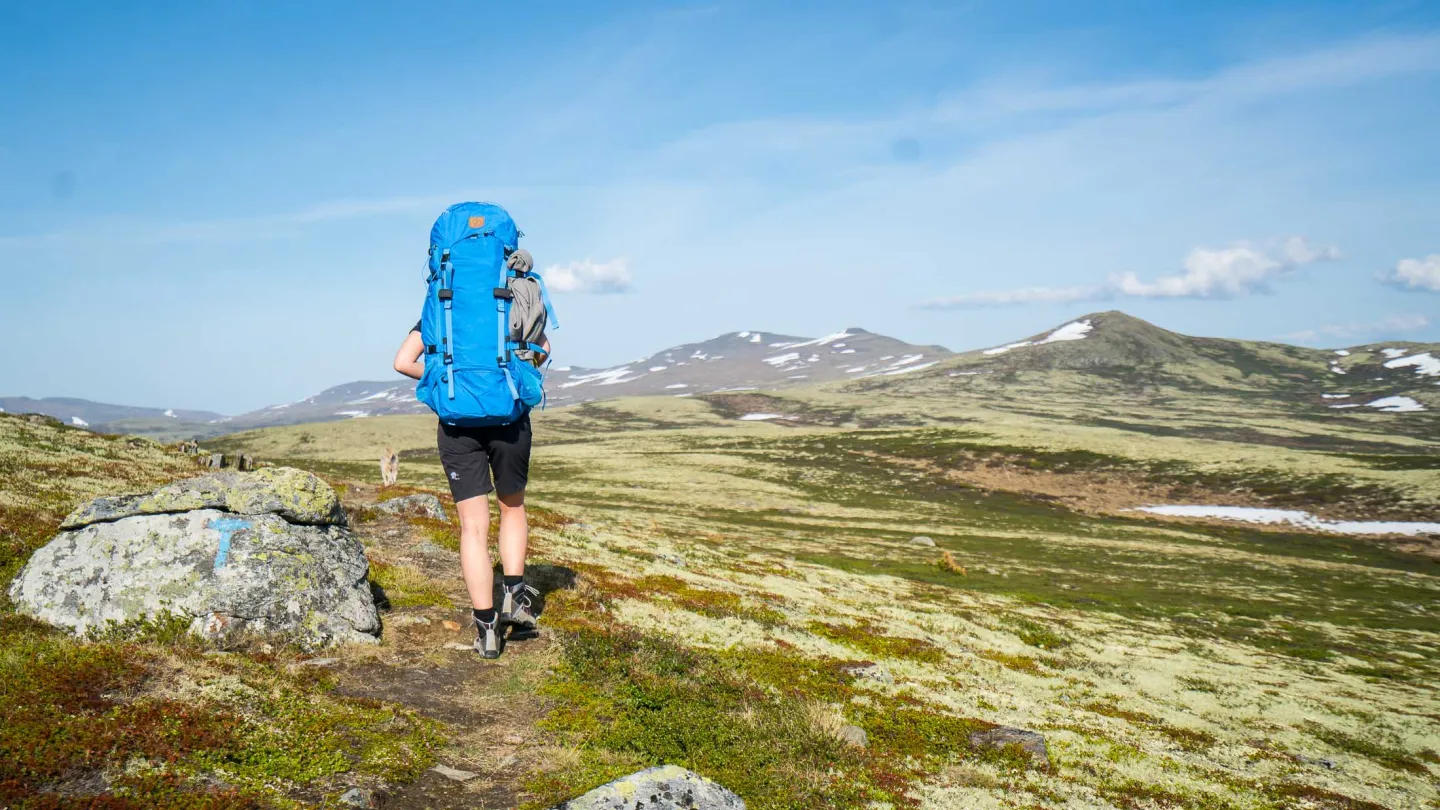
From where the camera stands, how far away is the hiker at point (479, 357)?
944 centimetres

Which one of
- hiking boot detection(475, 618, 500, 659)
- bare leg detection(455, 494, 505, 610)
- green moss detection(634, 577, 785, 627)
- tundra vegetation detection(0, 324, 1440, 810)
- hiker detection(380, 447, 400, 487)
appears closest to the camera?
tundra vegetation detection(0, 324, 1440, 810)

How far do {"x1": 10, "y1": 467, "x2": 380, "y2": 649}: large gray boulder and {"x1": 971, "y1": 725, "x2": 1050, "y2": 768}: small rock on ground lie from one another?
33.7ft

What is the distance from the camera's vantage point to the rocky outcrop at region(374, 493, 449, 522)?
25922 millimetres

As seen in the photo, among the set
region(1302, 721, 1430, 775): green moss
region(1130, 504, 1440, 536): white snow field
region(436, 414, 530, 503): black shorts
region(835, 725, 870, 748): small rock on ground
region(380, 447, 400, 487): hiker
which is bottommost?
region(1130, 504, 1440, 536): white snow field

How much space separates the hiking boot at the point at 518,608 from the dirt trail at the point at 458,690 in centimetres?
39

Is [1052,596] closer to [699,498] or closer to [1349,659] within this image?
[1349,659]

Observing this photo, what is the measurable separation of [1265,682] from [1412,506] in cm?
8366

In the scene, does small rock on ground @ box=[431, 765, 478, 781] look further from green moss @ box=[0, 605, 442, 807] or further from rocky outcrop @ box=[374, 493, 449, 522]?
rocky outcrop @ box=[374, 493, 449, 522]

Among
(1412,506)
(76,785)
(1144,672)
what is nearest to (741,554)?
(1144,672)

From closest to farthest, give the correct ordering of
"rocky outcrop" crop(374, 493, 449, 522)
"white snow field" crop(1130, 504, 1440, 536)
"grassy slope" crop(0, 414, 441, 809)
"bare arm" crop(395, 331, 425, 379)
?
"grassy slope" crop(0, 414, 441, 809), "bare arm" crop(395, 331, 425, 379), "rocky outcrop" crop(374, 493, 449, 522), "white snow field" crop(1130, 504, 1440, 536)

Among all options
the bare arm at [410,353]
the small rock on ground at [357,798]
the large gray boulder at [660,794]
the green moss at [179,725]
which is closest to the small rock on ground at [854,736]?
the large gray boulder at [660,794]

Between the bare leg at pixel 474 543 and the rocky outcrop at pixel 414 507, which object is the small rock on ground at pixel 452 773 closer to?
the bare leg at pixel 474 543

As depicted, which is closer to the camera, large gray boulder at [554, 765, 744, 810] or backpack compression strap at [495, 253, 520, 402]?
large gray boulder at [554, 765, 744, 810]

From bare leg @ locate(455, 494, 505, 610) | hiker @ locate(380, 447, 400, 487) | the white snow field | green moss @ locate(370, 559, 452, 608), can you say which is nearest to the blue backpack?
bare leg @ locate(455, 494, 505, 610)
